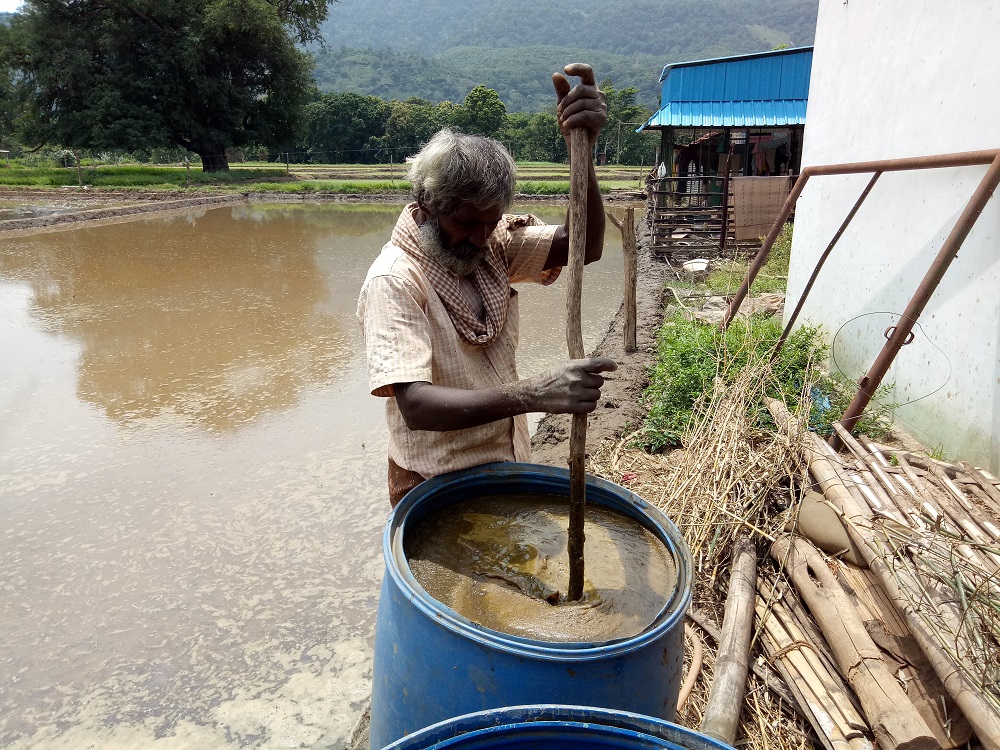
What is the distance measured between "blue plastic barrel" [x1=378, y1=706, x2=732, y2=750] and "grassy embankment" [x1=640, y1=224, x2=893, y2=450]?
282 cm

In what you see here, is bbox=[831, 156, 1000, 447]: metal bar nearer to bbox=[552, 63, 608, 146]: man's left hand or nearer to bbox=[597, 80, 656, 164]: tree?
bbox=[552, 63, 608, 146]: man's left hand

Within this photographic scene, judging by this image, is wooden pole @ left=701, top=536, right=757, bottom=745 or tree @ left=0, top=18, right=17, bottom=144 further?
tree @ left=0, top=18, right=17, bottom=144

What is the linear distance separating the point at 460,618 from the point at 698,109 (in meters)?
17.7

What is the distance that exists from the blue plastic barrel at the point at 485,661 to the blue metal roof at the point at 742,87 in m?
16.6

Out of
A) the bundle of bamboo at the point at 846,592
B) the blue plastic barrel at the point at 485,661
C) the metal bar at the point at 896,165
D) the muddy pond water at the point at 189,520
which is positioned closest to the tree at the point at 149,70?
the muddy pond water at the point at 189,520

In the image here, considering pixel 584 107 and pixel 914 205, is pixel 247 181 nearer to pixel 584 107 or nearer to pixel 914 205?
pixel 914 205

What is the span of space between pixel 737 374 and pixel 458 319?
274cm

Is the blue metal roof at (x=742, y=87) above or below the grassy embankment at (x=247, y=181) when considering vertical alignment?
above

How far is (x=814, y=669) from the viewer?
2189 mm

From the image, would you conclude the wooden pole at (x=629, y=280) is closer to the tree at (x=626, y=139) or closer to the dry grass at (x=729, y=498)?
the dry grass at (x=729, y=498)

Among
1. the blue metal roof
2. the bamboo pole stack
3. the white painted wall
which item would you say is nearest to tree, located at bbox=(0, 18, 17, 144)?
the blue metal roof

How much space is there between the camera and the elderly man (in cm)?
149

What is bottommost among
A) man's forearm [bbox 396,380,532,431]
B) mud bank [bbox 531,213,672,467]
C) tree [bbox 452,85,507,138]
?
mud bank [bbox 531,213,672,467]

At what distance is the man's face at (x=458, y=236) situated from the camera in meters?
1.72
